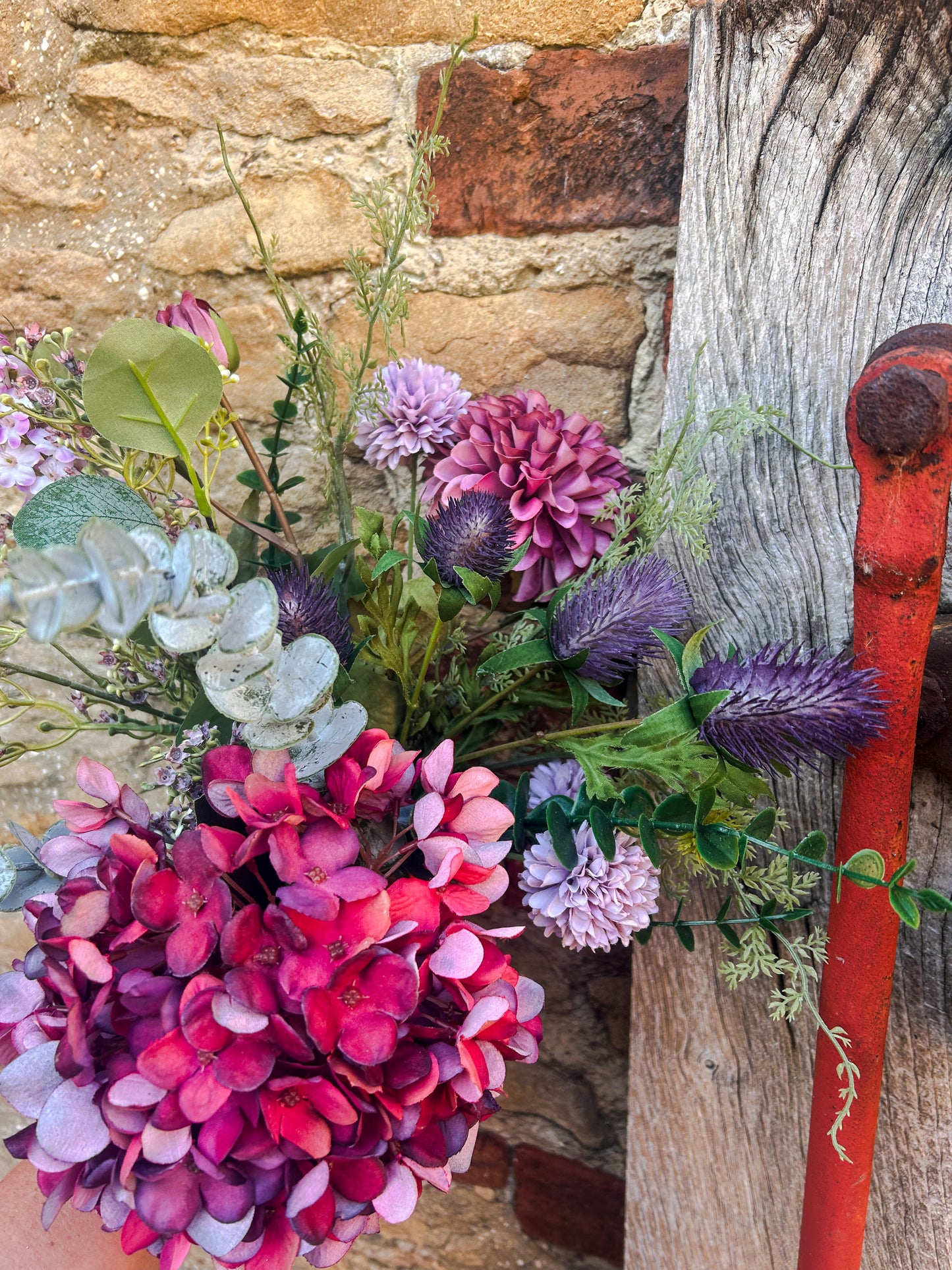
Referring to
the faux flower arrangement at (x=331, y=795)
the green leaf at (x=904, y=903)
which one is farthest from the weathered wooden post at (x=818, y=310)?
the green leaf at (x=904, y=903)

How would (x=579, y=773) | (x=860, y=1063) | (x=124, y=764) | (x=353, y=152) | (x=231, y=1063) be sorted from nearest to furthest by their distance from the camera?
(x=231, y=1063)
(x=860, y=1063)
(x=579, y=773)
(x=353, y=152)
(x=124, y=764)

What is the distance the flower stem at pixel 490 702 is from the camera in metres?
0.55

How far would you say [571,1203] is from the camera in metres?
0.91

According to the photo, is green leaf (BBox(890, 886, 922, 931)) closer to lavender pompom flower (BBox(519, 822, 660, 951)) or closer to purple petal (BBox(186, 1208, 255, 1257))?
lavender pompom flower (BBox(519, 822, 660, 951))

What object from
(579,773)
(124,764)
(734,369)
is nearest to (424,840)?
(579,773)

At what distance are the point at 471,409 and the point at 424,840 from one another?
34cm

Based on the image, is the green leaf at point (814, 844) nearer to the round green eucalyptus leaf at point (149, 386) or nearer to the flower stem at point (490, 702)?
the flower stem at point (490, 702)

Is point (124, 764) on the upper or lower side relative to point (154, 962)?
lower

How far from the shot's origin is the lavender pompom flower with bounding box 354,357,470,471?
0.64 meters

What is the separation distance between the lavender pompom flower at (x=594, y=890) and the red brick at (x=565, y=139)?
53 centimetres

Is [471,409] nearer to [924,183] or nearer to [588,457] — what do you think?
[588,457]

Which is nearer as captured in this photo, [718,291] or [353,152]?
[718,291]

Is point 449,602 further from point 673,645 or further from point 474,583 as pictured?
point 673,645

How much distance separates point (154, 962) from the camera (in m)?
0.42
